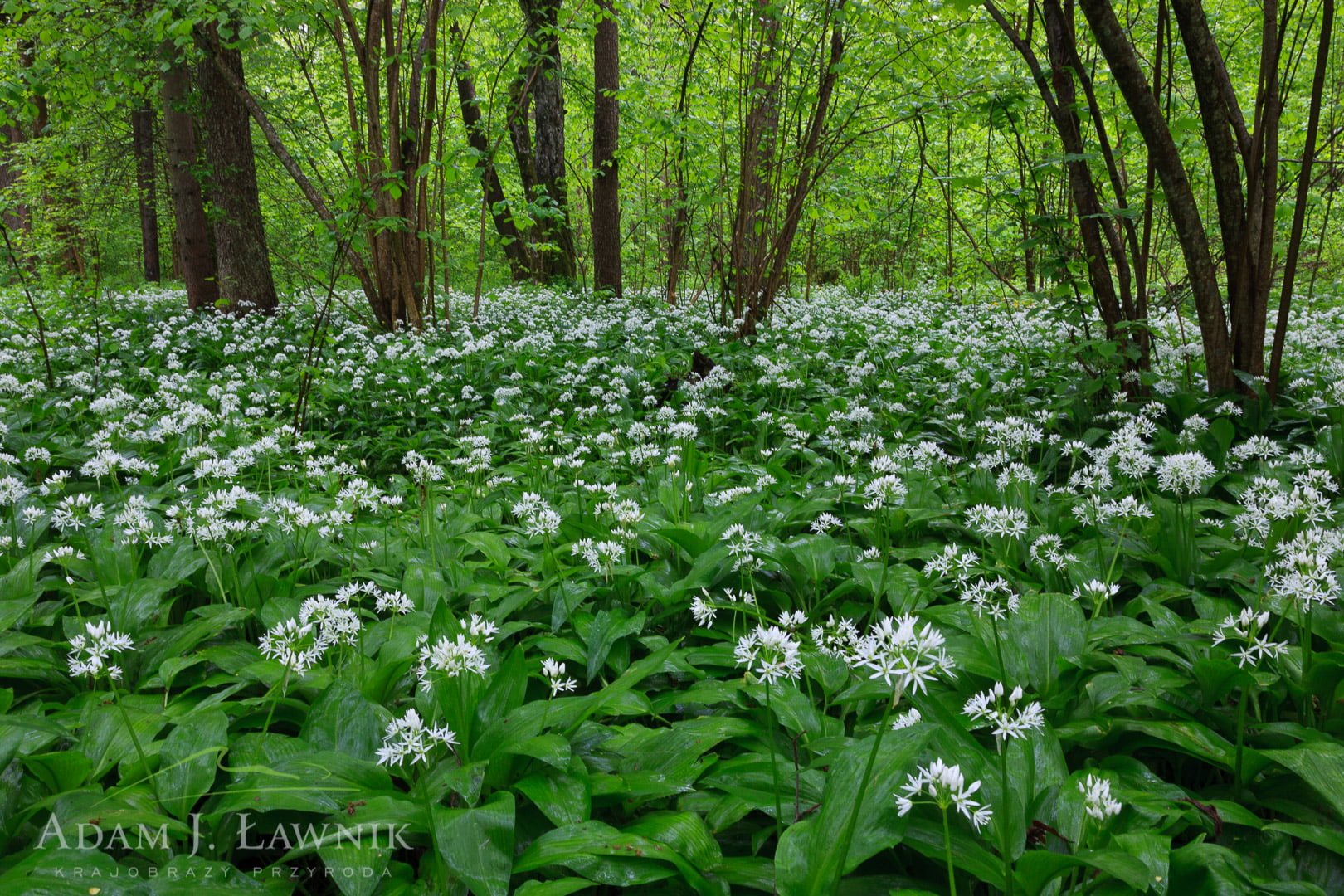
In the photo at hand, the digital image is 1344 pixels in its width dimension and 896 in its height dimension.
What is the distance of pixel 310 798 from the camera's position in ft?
4.80

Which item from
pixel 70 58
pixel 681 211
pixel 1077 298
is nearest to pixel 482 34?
pixel 681 211

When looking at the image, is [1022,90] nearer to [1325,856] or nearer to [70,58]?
[1325,856]

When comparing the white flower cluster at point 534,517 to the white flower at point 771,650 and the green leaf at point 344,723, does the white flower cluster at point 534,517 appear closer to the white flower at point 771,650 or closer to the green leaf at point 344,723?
the green leaf at point 344,723

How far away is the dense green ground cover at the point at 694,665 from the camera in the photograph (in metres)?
1.36

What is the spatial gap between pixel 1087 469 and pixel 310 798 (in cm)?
306

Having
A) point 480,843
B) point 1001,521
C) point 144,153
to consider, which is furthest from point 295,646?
point 144,153

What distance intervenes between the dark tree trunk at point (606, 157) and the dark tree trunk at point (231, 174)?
4548mm

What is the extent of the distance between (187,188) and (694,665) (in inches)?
397

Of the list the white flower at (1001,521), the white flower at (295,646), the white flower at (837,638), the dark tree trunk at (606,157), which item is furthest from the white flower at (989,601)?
the dark tree trunk at (606,157)

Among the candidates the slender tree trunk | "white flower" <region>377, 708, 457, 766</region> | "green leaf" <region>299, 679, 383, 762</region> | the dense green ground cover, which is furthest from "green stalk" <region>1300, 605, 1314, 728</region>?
the slender tree trunk

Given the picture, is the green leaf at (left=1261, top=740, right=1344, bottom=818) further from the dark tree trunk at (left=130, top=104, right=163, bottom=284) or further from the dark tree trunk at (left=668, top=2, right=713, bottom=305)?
the dark tree trunk at (left=130, top=104, right=163, bottom=284)

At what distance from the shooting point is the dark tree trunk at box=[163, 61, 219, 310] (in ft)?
29.5

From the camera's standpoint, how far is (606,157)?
11.5 metres

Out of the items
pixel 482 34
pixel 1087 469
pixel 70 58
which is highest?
pixel 482 34
